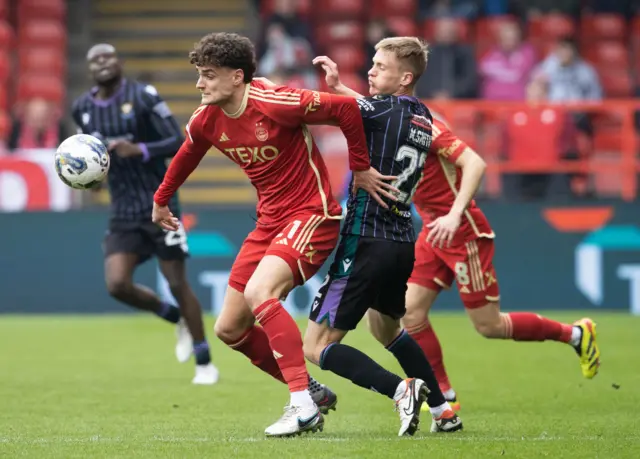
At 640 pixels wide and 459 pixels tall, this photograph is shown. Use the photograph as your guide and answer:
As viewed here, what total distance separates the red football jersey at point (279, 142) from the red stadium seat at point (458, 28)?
1200 centimetres

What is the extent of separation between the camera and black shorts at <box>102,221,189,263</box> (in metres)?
9.38

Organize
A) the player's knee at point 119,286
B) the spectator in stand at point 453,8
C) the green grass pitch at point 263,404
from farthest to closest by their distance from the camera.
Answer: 1. the spectator in stand at point 453,8
2. the player's knee at point 119,286
3. the green grass pitch at point 263,404

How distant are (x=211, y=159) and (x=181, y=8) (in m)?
3.30

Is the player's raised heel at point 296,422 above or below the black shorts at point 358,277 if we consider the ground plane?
below

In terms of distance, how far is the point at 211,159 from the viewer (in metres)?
18.4

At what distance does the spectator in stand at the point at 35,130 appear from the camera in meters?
15.8

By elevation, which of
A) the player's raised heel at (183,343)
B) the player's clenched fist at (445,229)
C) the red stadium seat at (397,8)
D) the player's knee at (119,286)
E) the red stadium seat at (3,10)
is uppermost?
the red stadium seat at (397,8)

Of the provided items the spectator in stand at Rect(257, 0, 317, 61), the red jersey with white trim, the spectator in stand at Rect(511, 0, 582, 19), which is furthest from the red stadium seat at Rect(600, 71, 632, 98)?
the red jersey with white trim

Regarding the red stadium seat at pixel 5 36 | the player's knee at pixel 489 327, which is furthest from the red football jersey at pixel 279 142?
the red stadium seat at pixel 5 36

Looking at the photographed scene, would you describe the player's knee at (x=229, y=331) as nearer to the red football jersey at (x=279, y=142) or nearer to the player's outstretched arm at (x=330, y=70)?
the red football jersey at (x=279, y=142)

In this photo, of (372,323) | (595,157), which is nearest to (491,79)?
(595,157)

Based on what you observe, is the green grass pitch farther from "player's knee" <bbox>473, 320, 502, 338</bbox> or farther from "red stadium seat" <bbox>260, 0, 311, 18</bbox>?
"red stadium seat" <bbox>260, 0, 311, 18</bbox>

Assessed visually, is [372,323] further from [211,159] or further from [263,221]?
[211,159]

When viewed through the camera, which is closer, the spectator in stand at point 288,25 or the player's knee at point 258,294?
the player's knee at point 258,294
